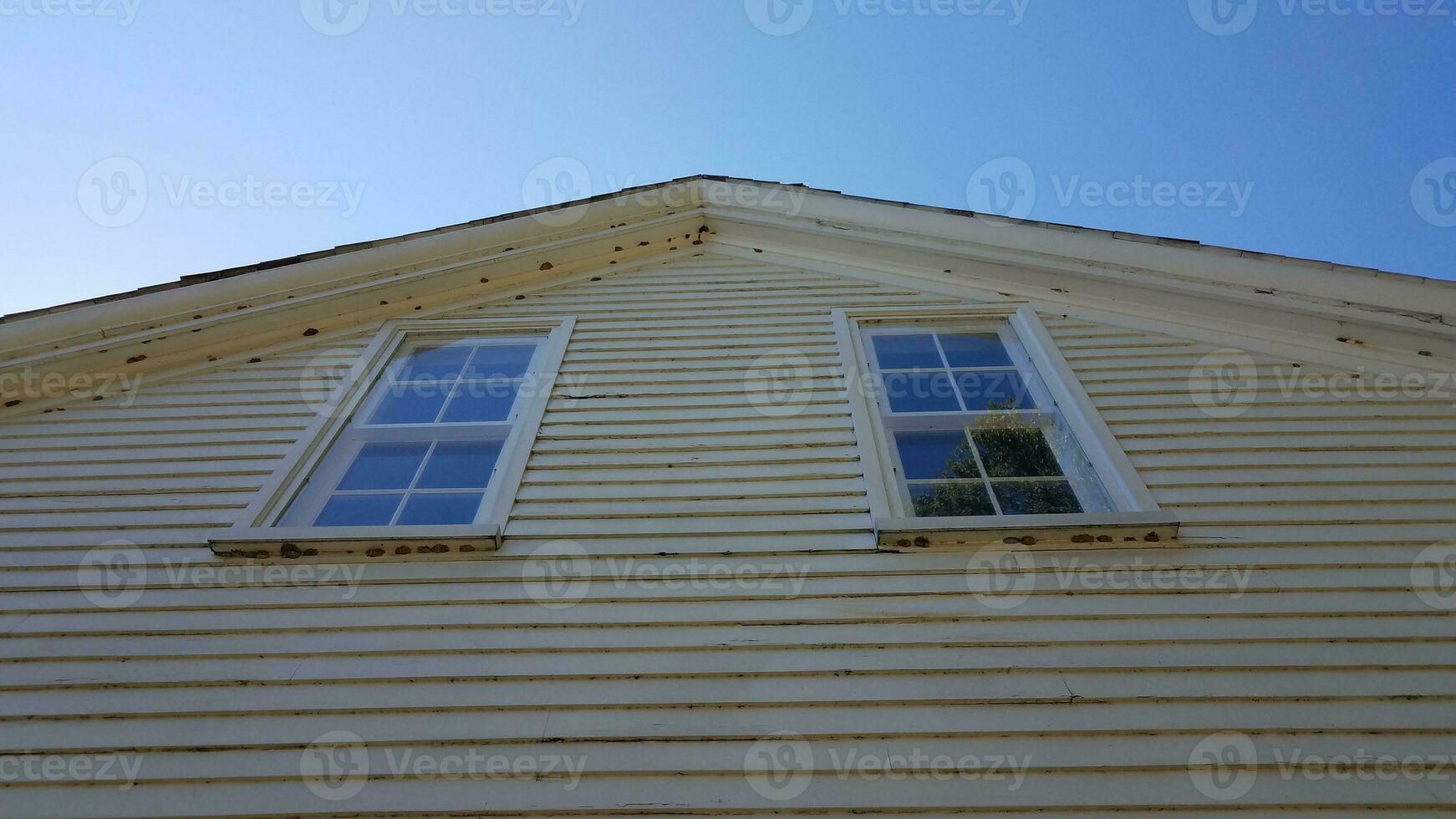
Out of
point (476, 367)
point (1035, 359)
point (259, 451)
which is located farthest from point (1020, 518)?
point (259, 451)

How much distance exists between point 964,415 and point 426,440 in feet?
10.4

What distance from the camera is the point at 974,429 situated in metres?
4.60

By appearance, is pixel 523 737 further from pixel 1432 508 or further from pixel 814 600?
pixel 1432 508

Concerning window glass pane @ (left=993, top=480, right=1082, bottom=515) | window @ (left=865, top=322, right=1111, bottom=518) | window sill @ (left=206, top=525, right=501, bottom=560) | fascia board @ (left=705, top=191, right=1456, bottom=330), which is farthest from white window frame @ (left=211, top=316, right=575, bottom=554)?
window glass pane @ (left=993, top=480, right=1082, bottom=515)

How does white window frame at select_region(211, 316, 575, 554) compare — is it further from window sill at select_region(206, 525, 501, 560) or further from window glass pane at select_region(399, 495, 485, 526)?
window glass pane at select_region(399, 495, 485, 526)

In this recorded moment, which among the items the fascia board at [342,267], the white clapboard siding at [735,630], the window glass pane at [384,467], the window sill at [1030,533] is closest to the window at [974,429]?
the window sill at [1030,533]

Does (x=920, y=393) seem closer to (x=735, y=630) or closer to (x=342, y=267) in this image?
(x=735, y=630)

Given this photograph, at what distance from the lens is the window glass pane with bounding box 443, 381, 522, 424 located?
16.1ft

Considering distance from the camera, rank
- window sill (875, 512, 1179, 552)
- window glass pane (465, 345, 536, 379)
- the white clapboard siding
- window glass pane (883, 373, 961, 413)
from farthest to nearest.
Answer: window glass pane (465, 345, 536, 379) → window glass pane (883, 373, 961, 413) → window sill (875, 512, 1179, 552) → the white clapboard siding

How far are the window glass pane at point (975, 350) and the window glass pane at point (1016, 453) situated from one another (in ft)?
2.53

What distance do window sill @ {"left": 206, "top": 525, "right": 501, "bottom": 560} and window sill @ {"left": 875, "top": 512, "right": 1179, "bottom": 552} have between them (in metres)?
1.92

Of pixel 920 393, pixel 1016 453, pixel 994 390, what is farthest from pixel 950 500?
pixel 994 390

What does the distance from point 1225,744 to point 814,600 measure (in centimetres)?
159

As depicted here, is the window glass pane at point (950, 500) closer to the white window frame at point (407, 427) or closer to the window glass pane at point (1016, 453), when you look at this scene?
the window glass pane at point (1016, 453)
